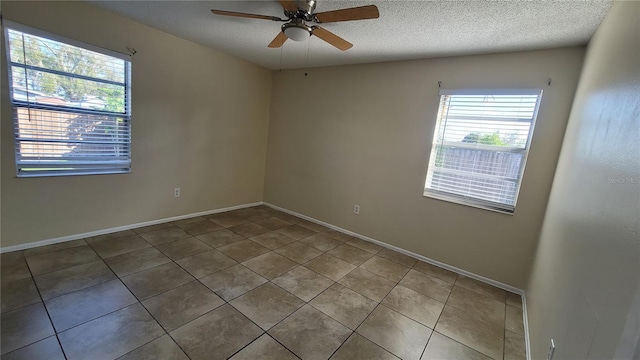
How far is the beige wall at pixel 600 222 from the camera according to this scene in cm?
87

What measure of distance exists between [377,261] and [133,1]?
3.60 m

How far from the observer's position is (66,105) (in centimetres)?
255

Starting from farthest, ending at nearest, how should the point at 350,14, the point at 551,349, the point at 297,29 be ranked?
the point at 297,29, the point at 350,14, the point at 551,349

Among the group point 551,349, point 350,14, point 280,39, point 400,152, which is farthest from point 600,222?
point 280,39

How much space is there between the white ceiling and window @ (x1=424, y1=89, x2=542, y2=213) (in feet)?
1.65

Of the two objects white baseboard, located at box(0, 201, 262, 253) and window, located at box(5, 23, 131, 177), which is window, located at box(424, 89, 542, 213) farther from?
window, located at box(5, 23, 131, 177)

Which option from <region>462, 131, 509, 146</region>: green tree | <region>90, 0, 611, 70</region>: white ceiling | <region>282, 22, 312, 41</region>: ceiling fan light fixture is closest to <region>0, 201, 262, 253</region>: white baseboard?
<region>90, 0, 611, 70</region>: white ceiling

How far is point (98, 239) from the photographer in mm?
2836

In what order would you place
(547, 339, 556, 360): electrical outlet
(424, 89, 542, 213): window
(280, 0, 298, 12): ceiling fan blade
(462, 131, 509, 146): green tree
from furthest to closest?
(462, 131, 509, 146): green tree, (424, 89, 542, 213): window, (280, 0, 298, 12): ceiling fan blade, (547, 339, 556, 360): electrical outlet

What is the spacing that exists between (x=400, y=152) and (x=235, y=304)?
2.48 metres

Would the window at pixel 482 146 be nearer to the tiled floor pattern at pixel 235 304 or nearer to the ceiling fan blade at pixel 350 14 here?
the tiled floor pattern at pixel 235 304

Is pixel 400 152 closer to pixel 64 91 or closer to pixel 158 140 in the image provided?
pixel 158 140

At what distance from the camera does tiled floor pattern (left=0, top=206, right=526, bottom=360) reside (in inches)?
63.6

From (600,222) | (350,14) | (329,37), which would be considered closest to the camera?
(600,222)
